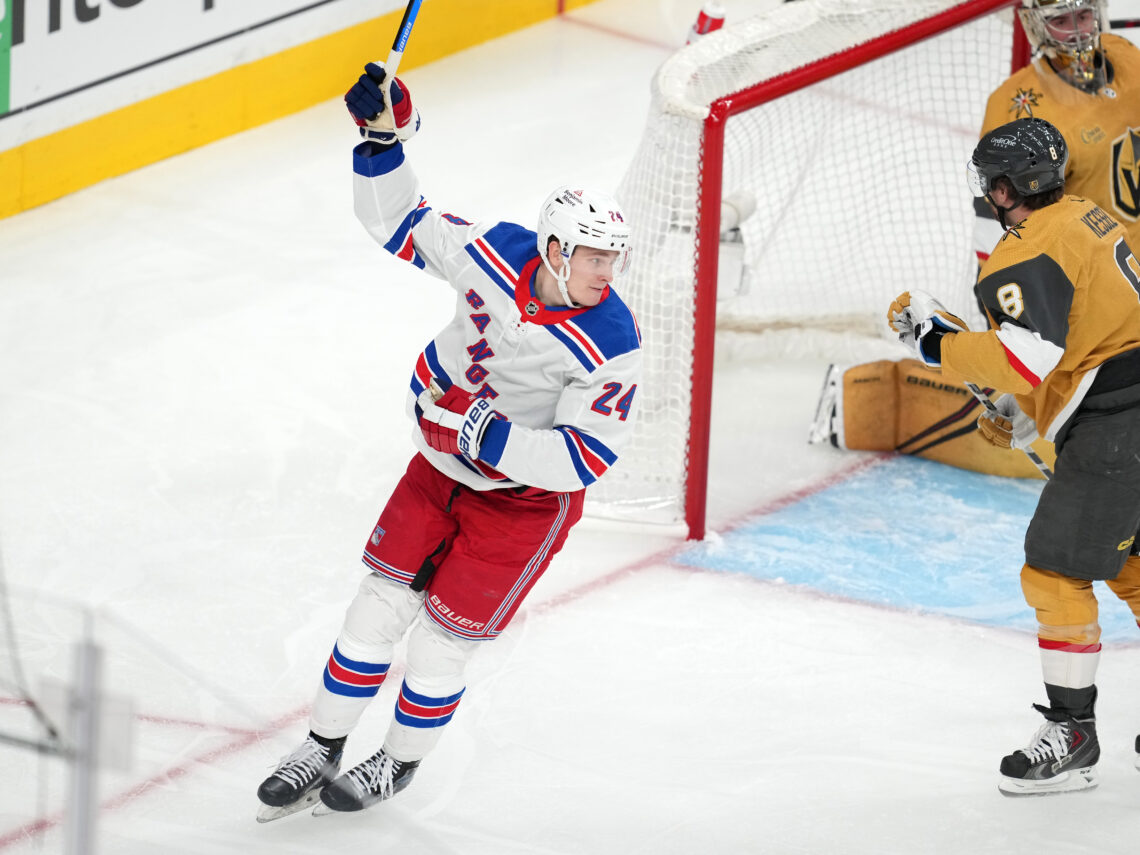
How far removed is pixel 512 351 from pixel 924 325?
0.80 m

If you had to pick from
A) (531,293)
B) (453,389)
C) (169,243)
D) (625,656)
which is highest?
(531,293)

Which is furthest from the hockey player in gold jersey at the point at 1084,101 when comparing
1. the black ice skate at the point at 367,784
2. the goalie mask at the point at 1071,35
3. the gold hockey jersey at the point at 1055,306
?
the black ice skate at the point at 367,784

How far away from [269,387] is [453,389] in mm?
2089

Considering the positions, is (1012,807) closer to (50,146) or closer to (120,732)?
(120,732)

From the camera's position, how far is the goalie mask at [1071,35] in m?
3.94

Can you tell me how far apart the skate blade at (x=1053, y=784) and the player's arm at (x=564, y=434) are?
1.05 meters

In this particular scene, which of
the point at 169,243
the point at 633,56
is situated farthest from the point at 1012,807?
the point at 633,56

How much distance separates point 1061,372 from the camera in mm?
3117

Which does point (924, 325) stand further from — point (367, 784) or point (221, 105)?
point (221, 105)

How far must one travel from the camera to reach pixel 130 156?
6301 millimetres

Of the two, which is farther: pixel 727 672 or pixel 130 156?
pixel 130 156

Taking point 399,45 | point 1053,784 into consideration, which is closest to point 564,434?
point 399,45

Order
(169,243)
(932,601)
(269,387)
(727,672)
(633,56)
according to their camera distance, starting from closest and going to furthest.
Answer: (727,672)
(932,601)
(269,387)
(169,243)
(633,56)

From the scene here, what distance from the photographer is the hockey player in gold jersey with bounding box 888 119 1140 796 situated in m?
2.96
